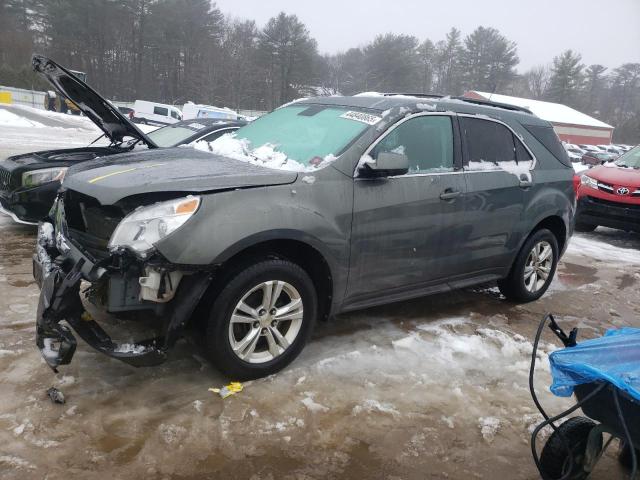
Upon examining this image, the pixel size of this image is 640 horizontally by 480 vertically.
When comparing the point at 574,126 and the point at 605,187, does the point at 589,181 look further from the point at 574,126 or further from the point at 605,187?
the point at 574,126

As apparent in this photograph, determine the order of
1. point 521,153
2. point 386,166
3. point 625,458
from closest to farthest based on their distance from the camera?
point 625,458 → point 386,166 → point 521,153

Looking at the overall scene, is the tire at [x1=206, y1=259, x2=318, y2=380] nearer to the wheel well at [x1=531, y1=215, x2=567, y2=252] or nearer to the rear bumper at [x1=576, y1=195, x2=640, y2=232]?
the wheel well at [x1=531, y1=215, x2=567, y2=252]

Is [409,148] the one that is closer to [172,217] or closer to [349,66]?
[172,217]

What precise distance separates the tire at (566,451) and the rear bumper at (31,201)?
5.20 m

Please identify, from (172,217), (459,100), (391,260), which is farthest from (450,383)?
(459,100)

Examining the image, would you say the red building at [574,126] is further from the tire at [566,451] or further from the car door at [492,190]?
the tire at [566,451]

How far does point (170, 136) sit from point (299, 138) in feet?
12.6

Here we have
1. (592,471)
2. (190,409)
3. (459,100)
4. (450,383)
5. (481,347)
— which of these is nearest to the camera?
(592,471)

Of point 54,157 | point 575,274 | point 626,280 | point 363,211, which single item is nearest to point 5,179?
point 54,157

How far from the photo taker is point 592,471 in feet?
8.84

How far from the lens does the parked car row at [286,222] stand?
277 centimetres

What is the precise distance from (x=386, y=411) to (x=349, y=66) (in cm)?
6522

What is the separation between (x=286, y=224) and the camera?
3076 millimetres

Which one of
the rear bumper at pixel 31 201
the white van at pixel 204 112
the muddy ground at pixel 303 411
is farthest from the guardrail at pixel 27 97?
the muddy ground at pixel 303 411
